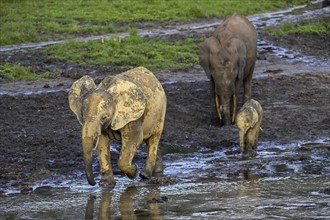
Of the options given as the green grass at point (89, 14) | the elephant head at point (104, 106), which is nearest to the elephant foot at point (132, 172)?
the elephant head at point (104, 106)

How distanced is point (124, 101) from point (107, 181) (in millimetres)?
1025

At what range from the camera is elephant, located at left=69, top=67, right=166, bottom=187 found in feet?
33.2

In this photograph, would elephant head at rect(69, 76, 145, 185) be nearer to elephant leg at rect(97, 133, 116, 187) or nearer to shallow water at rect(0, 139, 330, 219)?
elephant leg at rect(97, 133, 116, 187)

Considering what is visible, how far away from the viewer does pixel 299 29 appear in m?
23.6

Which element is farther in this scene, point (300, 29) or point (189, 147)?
point (300, 29)

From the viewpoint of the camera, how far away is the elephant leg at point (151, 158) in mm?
11524

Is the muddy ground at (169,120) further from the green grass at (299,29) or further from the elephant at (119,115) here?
the green grass at (299,29)

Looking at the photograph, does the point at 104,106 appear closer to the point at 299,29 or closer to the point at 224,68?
the point at 224,68

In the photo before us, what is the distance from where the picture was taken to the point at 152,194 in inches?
424

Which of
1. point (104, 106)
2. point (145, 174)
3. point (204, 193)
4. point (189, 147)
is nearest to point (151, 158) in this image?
point (145, 174)

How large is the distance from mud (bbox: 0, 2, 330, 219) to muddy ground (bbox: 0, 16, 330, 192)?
2 centimetres

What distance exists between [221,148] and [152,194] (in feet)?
10.1

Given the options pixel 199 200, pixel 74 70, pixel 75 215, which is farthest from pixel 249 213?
pixel 74 70

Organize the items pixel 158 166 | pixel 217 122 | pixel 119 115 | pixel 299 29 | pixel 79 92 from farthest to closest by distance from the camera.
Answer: pixel 299 29 → pixel 217 122 → pixel 158 166 → pixel 79 92 → pixel 119 115
